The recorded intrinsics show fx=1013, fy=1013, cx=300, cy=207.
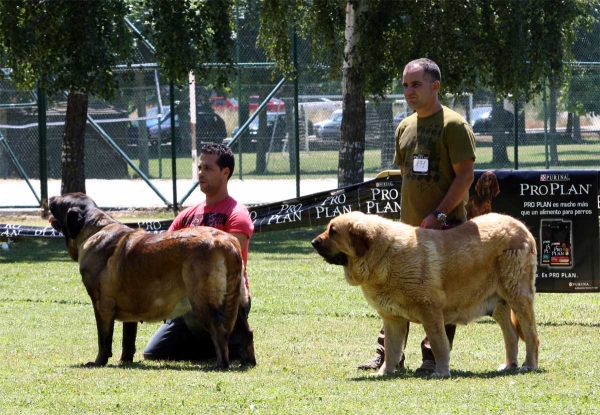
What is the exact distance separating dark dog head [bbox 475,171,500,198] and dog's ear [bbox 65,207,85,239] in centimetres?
377

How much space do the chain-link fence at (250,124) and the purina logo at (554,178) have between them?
38.3 feet

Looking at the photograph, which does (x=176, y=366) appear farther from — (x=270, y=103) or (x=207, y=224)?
(x=270, y=103)

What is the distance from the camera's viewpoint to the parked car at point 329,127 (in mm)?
21828

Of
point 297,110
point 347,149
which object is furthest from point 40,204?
point 347,149

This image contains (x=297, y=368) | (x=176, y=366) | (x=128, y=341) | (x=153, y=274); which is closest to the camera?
(x=153, y=274)

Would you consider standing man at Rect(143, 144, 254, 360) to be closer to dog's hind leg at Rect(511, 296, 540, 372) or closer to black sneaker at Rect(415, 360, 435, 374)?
black sneaker at Rect(415, 360, 435, 374)

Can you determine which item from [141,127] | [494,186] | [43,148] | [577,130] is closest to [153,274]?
[494,186]

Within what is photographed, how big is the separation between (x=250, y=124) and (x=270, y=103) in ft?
2.15

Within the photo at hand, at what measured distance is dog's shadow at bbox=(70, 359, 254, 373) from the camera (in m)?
7.55

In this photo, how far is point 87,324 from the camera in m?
10.1

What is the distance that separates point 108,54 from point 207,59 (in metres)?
1.64

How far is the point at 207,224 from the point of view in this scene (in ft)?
25.6

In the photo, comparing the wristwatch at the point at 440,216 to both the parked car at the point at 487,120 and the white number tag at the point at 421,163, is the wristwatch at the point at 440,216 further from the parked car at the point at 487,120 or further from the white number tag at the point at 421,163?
the parked car at the point at 487,120

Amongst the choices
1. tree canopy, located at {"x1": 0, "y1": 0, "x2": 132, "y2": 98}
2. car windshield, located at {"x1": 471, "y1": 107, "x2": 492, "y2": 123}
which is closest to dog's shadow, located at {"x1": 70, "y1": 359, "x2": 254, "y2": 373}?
tree canopy, located at {"x1": 0, "y1": 0, "x2": 132, "y2": 98}
